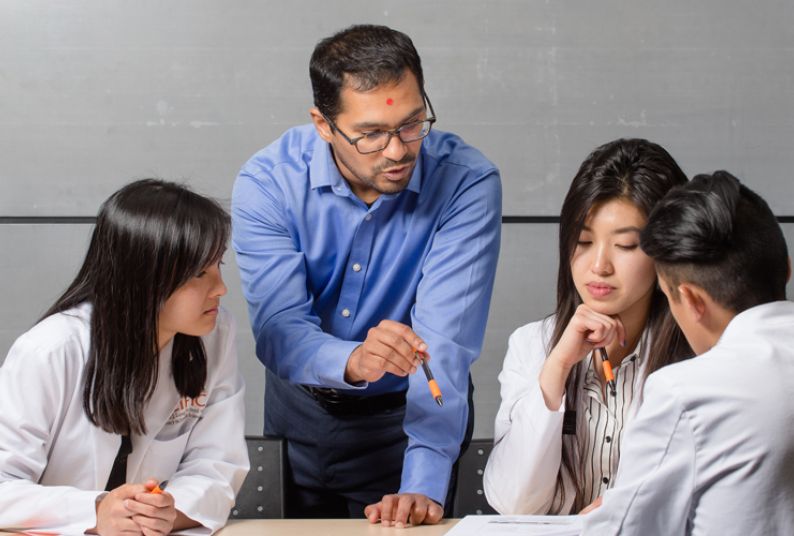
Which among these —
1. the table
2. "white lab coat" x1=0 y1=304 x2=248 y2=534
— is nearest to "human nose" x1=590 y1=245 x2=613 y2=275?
the table

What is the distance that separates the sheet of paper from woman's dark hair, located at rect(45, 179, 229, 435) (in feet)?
2.04

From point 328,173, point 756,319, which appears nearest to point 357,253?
point 328,173

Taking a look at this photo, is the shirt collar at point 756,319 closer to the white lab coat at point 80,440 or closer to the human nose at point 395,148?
the human nose at point 395,148

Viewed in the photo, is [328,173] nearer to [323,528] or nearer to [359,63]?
[359,63]

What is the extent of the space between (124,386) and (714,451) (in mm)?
1036

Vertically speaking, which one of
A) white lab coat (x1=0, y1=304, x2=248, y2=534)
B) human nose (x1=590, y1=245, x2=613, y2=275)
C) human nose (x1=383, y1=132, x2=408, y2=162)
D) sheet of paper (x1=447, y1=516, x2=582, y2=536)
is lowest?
sheet of paper (x1=447, y1=516, x2=582, y2=536)

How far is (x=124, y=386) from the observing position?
1771 mm

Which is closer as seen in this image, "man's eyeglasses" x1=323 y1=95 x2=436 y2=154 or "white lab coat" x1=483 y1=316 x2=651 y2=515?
"white lab coat" x1=483 y1=316 x2=651 y2=515

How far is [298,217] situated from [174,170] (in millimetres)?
1262

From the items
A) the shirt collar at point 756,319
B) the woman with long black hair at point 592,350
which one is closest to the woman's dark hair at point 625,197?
the woman with long black hair at point 592,350

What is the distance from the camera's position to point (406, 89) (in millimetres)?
1971

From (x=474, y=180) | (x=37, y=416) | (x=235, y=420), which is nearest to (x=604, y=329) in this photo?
(x=474, y=180)

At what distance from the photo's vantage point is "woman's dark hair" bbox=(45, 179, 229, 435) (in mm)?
1757

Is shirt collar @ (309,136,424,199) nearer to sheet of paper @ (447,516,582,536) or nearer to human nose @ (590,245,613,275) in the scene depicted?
human nose @ (590,245,613,275)
